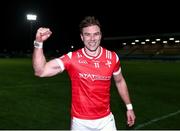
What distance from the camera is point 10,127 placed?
8.16 meters

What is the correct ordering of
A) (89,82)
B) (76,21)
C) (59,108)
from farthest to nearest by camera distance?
(76,21), (59,108), (89,82)

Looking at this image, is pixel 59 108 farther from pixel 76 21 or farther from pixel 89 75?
pixel 76 21

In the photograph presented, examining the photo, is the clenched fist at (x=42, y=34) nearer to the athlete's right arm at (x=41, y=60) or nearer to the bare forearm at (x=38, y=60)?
the athlete's right arm at (x=41, y=60)

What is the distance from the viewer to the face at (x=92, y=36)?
388cm

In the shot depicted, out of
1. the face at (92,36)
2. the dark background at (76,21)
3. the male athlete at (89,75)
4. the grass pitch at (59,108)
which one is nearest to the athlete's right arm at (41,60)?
the male athlete at (89,75)

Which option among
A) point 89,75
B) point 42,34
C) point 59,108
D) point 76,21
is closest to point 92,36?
point 89,75

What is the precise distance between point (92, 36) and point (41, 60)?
0.63 metres

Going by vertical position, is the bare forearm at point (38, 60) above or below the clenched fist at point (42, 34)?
below

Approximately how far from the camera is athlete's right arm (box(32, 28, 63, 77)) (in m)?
3.72

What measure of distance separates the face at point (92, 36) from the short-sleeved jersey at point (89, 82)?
0.64ft

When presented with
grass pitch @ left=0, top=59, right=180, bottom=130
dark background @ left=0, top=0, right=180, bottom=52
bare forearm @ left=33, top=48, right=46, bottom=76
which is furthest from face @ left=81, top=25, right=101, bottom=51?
dark background @ left=0, top=0, right=180, bottom=52

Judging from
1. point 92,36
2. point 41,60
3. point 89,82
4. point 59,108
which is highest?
point 92,36

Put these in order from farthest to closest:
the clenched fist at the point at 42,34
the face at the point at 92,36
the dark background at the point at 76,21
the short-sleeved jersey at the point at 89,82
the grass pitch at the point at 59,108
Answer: the dark background at the point at 76,21
the grass pitch at the point at 59,108
the short-sleeved jersey at the point at 89,82
the face at the point at 92,36
the clenched fist at the point at 42,34

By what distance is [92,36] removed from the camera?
12.7 feet
